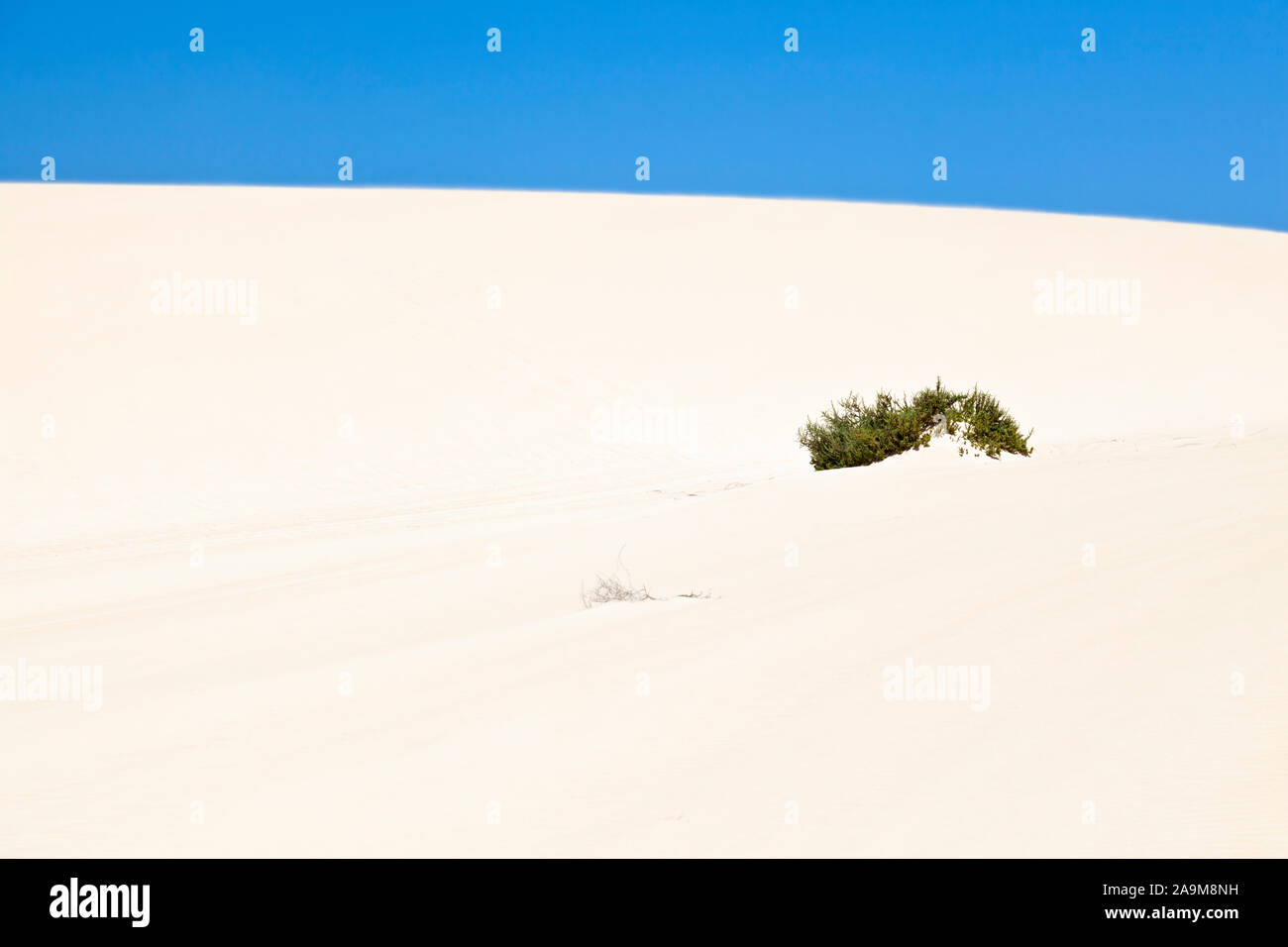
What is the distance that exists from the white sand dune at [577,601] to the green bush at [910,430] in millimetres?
620

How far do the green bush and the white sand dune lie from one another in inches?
24.4

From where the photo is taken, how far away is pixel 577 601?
26.3 ft

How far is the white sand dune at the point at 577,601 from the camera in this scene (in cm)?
435

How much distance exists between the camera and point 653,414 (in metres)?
24.2

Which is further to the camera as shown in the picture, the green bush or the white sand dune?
the green bush

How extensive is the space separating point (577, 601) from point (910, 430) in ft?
24.5

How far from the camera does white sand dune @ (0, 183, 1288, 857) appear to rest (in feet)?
14.3

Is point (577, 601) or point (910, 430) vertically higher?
point (910, 430)

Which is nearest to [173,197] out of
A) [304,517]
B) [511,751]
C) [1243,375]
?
[304,517]

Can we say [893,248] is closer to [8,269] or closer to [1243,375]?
[1243,375]

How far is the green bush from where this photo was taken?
14.5 meters

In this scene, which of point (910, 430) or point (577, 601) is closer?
point (577, 601)
